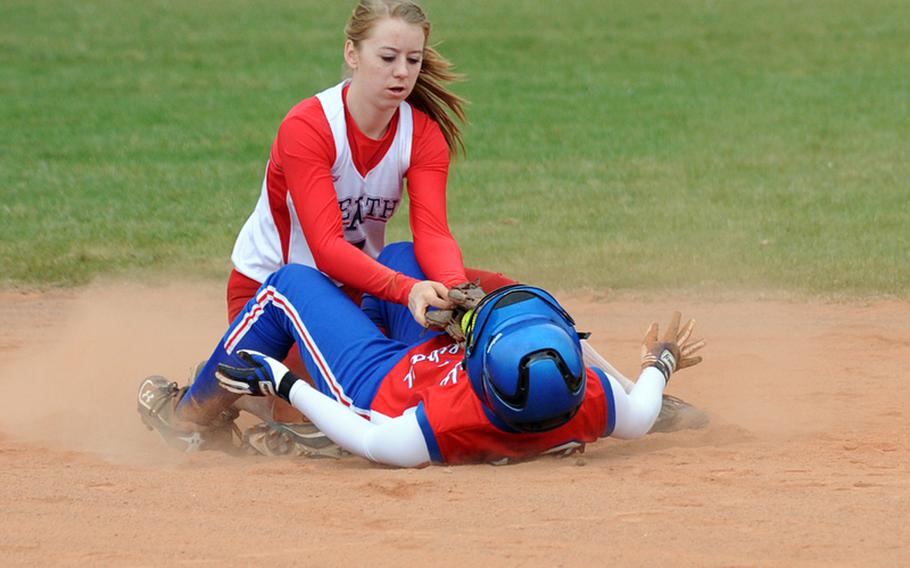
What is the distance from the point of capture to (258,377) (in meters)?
5.03

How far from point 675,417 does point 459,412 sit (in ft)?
3.90

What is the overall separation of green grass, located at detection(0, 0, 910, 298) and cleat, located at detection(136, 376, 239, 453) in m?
3.34

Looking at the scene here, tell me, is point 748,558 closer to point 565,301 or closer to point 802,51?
point 565,301

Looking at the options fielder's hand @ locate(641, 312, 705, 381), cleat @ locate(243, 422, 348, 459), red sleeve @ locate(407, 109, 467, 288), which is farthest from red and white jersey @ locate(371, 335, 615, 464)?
red sleeve @ locate(407, 109, 467, 288)

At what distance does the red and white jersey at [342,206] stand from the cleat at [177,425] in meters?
0.63

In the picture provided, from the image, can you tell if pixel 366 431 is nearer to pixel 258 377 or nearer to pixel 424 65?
pixel 258 377

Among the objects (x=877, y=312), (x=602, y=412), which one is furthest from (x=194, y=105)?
(x=602, y=412)

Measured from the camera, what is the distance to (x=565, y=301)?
8.22 metres

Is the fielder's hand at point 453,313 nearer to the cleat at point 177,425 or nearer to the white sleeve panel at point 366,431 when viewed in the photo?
the white sleeve panel at point 366,431

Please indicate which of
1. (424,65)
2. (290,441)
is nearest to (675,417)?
(290,441)

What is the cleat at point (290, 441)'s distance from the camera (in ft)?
16.5

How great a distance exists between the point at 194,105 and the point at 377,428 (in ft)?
36.3

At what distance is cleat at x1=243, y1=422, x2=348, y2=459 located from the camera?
5.03 metres

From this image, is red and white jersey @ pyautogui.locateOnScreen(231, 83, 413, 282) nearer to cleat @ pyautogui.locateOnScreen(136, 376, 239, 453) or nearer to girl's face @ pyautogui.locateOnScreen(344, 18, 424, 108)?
girl's face @ pyautogui.locateOnScreen(344, 18, 424, 108)
